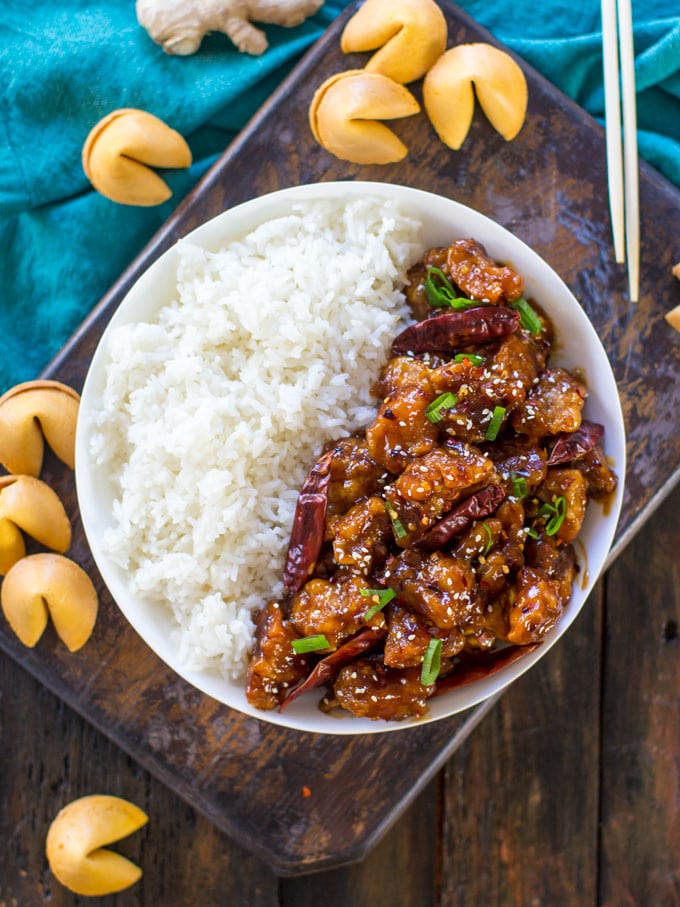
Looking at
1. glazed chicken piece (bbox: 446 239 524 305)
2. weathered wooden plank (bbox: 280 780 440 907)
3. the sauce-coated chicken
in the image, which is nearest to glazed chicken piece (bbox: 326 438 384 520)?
the sauce-coated chicken

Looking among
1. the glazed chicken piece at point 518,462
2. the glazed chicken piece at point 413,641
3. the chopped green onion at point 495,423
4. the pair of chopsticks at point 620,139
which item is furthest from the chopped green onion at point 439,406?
the pair of chopsticks at point 620,139

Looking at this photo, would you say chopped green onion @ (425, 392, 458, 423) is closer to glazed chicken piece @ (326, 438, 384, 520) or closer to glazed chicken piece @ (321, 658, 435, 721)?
glazed chicken piece @ (326, 438, 384, 520)

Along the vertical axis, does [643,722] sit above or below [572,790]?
above

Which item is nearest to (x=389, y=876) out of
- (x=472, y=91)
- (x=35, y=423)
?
(x=35, y=423)

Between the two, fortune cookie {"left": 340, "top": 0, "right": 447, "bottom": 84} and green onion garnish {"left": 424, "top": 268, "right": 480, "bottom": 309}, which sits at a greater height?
fortune cookie {"left": 340, "top": 0, "right": 447, "bottom": 84}

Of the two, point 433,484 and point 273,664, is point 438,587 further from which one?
point 273,664
